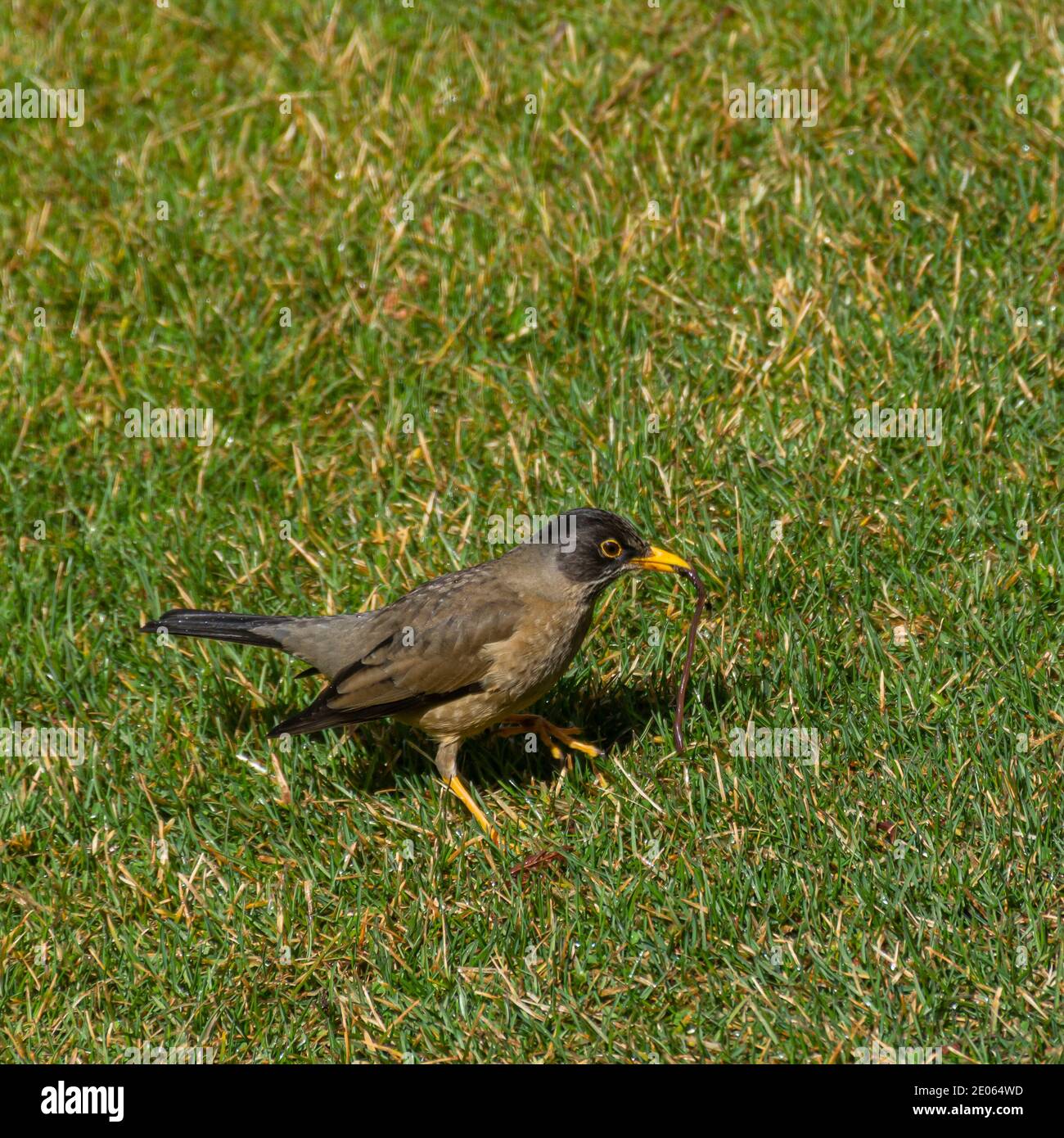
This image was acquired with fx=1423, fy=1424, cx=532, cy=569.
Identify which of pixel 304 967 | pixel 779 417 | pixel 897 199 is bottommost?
pixel 304 967

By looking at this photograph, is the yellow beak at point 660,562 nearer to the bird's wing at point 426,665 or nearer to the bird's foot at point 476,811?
the bird's wing at point 426,665

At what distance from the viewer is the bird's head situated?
5.84m

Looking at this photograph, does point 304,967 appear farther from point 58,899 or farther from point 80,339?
point 80,339

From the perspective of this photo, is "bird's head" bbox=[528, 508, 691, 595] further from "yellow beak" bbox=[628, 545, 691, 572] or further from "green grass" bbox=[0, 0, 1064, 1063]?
"green grass" bbox=[0, 0, 1064, 1063]

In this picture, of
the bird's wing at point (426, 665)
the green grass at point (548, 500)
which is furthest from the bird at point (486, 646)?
the green grass at point (548, 500)

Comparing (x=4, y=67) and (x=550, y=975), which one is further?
(x=4, y=67)

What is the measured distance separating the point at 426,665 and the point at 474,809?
2.05 feet

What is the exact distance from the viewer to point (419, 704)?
5934 mm

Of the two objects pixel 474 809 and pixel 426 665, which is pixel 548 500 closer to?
pixel 426 665

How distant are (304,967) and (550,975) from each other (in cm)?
94

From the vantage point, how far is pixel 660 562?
5879 millimetres

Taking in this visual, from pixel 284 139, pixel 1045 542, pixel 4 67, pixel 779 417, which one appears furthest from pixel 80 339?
pixel 1045 542

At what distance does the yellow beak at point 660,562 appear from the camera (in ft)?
19.1

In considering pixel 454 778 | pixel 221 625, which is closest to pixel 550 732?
pixel 454 778
